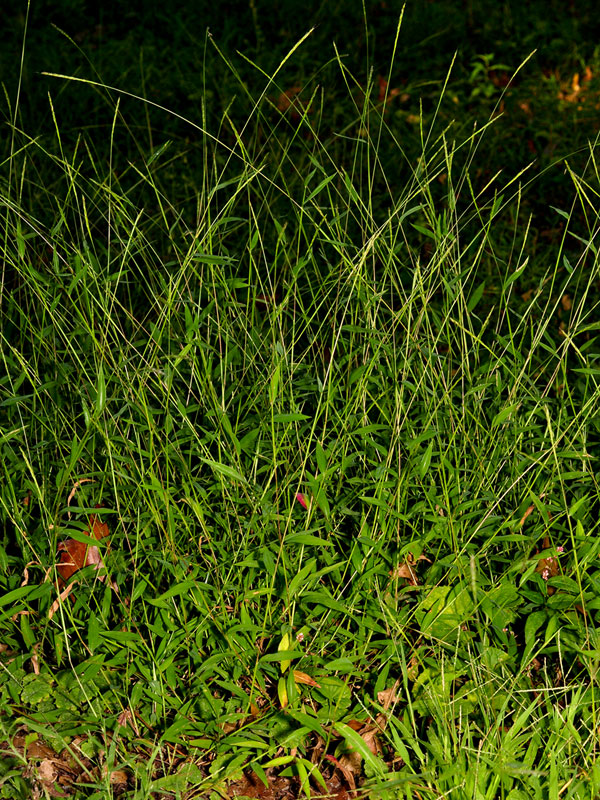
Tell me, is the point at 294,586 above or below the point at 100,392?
below

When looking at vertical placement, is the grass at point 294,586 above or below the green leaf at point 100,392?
below

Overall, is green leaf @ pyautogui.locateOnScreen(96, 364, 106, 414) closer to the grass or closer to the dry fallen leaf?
the grass

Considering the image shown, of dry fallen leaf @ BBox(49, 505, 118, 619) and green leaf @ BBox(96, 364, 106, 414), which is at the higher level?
green leaf @ BBox(96, 364, 106, 414)

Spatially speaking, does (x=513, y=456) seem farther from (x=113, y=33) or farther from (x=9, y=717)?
(x=113, y=33)

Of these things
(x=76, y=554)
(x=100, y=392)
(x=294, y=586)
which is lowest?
(x=76, y=554)

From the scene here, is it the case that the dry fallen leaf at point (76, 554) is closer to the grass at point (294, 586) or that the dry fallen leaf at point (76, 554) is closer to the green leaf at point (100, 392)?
Answer: the grass at point (294, 586)

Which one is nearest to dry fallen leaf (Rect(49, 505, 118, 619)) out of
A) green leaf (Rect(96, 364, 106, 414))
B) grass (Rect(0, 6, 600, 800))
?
grass (Rect(0, 6, 600, 800))

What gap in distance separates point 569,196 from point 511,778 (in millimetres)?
2774

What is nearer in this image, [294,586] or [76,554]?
[294,586]

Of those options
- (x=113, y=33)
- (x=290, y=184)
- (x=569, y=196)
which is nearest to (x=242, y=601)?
(x=290, y=184)

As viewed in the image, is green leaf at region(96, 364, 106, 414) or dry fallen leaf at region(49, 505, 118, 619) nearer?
green leaf at region(96, 364, 106, 414)

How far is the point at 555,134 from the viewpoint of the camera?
410 cm

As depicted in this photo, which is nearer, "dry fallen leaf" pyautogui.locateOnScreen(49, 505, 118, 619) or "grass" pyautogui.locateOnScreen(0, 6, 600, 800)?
"grass" pyautogui.locateOnScreen(0, 6, 600, 800)

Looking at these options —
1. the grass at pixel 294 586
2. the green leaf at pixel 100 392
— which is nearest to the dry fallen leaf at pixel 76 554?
the grass at pixel 294 586
